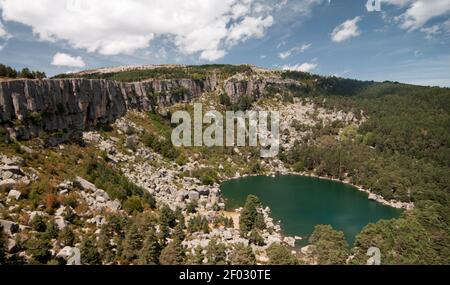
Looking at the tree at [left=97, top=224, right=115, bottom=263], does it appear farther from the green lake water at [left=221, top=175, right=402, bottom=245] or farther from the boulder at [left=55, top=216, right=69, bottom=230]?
the green lake water at [left=221, top=175, right=402, bottom=245]

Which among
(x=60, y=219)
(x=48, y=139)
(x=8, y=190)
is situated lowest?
(x=60, y=219)

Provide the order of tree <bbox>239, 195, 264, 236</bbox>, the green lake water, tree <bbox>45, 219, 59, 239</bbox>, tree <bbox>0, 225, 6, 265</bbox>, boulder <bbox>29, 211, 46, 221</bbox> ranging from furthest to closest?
the green lake water, tree <bbox>239, 195, 264, 236</bbox>, boulder <bbox>29, 211, 46, 221</bbox>, tree <bbox>45, 219, 59, 239</bbox>, tree <bbox>0, 225, 6, 265</bbox>

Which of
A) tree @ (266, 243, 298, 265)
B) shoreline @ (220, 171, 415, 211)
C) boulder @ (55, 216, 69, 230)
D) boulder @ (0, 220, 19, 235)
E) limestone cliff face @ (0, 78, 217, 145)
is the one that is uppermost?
limestone cliff face @ (0, 78, 217, 145)

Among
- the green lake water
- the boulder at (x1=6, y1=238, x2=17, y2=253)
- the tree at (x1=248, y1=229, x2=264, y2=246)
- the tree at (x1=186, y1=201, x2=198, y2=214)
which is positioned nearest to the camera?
the boulder at (x1=6, y1=238, x2=17, y2=253)

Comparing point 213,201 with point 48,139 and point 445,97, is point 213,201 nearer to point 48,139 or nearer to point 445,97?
point 48,139

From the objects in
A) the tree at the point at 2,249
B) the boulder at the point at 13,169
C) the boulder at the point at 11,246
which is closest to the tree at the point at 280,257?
the tree at the point at 2,249

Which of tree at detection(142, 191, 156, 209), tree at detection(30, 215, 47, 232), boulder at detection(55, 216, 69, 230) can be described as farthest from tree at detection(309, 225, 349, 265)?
tree at detection(30, 215, 47, 232)

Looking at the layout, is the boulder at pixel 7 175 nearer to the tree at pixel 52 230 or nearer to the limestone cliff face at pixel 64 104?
the tree at pixel 52 230

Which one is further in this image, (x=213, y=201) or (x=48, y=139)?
(x=213, y=201)
